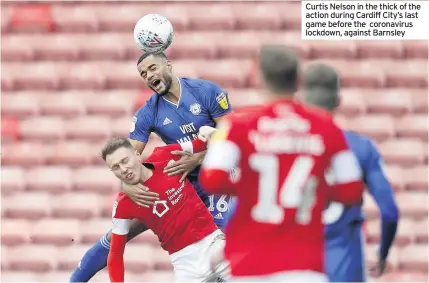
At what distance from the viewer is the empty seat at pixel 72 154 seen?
8.59 metres

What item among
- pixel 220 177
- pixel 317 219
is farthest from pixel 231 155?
pixel 317 219

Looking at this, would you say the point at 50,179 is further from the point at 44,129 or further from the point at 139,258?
the point at 139,258

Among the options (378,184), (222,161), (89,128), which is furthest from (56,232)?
(222,161)

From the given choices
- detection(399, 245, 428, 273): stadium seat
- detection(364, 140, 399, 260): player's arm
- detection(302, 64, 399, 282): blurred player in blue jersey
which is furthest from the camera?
detection(399, 245, 428, 273): stadium seat

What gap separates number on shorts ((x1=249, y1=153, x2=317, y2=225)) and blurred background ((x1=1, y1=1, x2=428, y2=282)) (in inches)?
176

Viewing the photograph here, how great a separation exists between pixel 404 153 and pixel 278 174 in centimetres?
494

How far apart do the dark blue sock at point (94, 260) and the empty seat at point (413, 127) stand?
3334 mm

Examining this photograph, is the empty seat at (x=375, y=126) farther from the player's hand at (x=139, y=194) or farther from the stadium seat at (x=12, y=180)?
the player's hand at (x=139, y=194)

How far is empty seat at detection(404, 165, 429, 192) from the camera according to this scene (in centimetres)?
828

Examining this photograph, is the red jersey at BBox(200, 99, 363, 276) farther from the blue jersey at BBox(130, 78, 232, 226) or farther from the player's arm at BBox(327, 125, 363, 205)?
the blue jersey at BBox(130, 78, 232, 226)

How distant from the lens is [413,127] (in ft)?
27.8

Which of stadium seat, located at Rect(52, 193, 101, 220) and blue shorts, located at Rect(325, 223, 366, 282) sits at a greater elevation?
blue shorts, located at Rect(325, 223, 366, 282)

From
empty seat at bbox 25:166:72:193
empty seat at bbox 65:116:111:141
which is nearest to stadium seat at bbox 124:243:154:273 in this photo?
empty seat at bbox 25:166:72:193

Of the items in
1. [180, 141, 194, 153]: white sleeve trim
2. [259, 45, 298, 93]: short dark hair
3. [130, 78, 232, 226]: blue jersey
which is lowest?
[180, 141, 194, 153]: white sleeve trim
